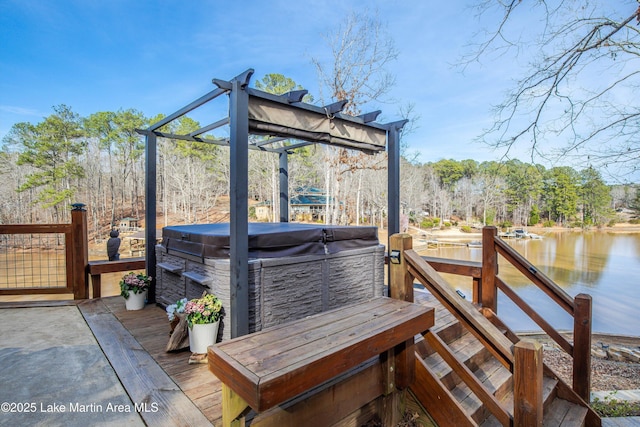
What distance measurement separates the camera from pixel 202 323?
7.79 feet

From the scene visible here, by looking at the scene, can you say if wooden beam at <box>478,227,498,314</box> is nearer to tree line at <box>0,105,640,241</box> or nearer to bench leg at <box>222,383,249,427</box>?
bench leg at <box>222,383,249,427</box>

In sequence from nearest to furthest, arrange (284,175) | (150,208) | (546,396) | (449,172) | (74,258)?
(546,396), (150,208), (74,258), (284,175), (449,172)

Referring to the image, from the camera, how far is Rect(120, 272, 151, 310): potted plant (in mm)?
3500

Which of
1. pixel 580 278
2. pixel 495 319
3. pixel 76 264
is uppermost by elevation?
pixel 76 264

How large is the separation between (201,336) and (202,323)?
0.11m

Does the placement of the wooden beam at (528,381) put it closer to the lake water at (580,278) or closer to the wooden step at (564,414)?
the wooden step at (564,414)

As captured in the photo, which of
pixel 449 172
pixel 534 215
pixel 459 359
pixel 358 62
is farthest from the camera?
pixel 449 172

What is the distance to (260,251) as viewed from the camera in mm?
2574

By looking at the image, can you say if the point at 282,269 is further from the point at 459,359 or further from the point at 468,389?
the point at 468,389

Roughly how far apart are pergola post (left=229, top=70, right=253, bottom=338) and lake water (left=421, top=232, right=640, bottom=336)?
8364 mm

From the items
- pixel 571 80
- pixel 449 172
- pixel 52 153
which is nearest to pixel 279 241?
pixel 571 80

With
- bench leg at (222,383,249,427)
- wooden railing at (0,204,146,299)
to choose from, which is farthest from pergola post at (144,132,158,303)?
bench leg at (222,383,249,427)

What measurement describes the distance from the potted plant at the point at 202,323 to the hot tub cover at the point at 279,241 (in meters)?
0.41

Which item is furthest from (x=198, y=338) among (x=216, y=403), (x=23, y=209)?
(x=23, y=209)
